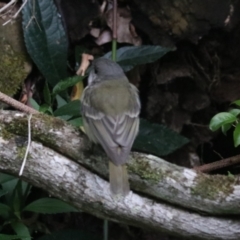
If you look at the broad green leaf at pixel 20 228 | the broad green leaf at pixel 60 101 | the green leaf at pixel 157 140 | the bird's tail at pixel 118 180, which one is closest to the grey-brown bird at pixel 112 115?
the bird's tail at pixel 118 180

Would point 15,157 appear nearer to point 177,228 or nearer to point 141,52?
point 177,228

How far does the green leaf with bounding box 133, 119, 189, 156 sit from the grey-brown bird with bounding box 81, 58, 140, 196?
348mm

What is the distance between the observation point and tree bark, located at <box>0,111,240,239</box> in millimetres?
2168

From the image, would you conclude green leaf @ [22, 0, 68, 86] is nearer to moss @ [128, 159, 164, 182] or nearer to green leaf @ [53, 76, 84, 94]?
green leaf @ [53, 76, 84, 94]

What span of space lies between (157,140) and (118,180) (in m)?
0.81

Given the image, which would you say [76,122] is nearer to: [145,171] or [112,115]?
[112,115]

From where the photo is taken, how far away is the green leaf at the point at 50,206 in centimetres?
256

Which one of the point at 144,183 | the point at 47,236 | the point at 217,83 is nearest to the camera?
the point at 144,183

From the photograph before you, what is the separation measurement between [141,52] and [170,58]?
0.96 ft

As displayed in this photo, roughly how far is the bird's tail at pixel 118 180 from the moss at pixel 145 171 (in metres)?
0.05

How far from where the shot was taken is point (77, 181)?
2.20 metres

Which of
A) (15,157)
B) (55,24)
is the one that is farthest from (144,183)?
(55,24)

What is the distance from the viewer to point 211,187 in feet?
7.11

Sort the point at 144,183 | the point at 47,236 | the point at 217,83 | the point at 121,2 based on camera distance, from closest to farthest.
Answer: the point at 144,183 → the point at 47,236 → the point at 121,2 → the point at 217,83
